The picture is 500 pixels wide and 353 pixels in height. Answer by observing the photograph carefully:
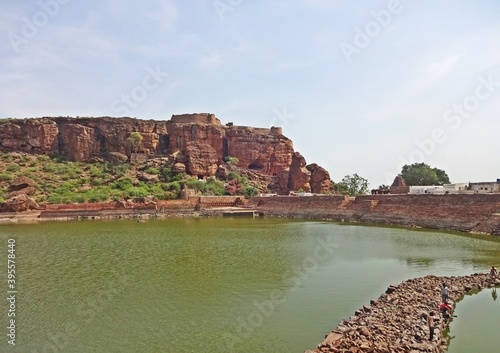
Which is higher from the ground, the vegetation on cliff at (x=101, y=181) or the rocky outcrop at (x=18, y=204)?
the vegetation on cliff at (x=101, y=181)

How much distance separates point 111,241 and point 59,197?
3199 cm

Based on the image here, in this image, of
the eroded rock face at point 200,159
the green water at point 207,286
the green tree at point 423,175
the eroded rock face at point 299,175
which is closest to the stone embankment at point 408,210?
the green water at point 207,286

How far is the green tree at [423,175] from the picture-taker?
70062mm

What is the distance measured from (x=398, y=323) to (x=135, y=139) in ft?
206

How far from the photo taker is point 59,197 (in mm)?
52656

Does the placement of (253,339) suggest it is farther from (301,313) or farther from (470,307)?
(470,307)

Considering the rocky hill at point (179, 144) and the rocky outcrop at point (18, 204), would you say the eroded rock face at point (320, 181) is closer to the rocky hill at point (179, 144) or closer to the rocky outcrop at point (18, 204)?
the rocky hill at point (179, 144)

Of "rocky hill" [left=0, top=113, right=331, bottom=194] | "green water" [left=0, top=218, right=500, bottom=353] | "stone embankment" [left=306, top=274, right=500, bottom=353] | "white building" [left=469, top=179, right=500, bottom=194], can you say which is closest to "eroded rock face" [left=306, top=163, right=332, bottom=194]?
"rocky hill" [left=0, top=113, right=331, bottom=194]

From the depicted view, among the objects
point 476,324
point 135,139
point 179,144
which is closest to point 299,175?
point 179,144

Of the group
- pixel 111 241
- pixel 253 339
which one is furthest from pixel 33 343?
pixel 111 241

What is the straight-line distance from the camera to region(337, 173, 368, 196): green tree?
2689 inches

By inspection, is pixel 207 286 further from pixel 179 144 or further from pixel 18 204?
pixel 179 144

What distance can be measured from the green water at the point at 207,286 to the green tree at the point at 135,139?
140ft

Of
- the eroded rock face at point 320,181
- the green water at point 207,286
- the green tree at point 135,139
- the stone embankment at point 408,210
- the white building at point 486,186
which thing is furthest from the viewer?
the eroded rock face at point 320,181
